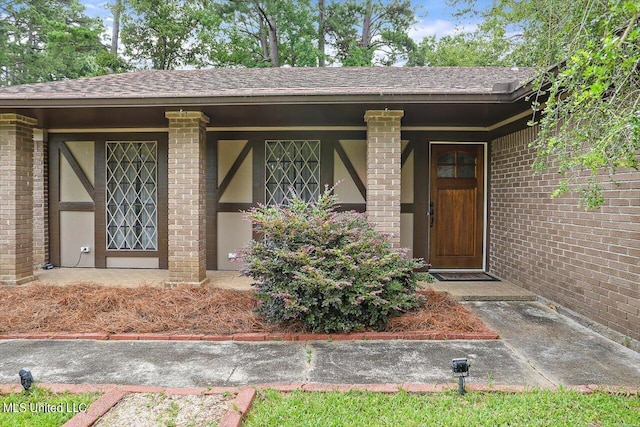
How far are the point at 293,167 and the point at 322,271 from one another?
3157 millimetres

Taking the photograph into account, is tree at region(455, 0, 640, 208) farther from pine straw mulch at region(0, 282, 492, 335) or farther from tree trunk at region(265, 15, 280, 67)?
tree trunk at region(265, 15, 280, 67)

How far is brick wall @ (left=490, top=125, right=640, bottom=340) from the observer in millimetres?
3518

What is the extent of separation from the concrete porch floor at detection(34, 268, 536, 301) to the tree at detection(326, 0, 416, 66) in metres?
12.5

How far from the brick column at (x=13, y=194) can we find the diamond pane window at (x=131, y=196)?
1.34 meters

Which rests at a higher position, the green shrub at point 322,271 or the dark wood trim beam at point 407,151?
the dark wood trim beam at point 407,151

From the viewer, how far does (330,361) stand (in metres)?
3.19

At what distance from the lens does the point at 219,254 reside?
651 centimetres

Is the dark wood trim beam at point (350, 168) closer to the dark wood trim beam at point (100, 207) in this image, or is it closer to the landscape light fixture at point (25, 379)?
the dark wood trim beam at point (100, 207)

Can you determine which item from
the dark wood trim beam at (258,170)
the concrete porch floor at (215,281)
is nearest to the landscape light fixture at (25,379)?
the concrete porch floor at (215,281)

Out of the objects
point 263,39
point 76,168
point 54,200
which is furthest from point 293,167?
point 263,39

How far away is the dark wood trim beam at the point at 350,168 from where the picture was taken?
21.1 feet

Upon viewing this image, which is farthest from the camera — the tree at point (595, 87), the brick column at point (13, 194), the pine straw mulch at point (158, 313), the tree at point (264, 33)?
the tree at point (264, 33)

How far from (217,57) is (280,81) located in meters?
10.2

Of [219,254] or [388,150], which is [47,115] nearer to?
[219,254]
